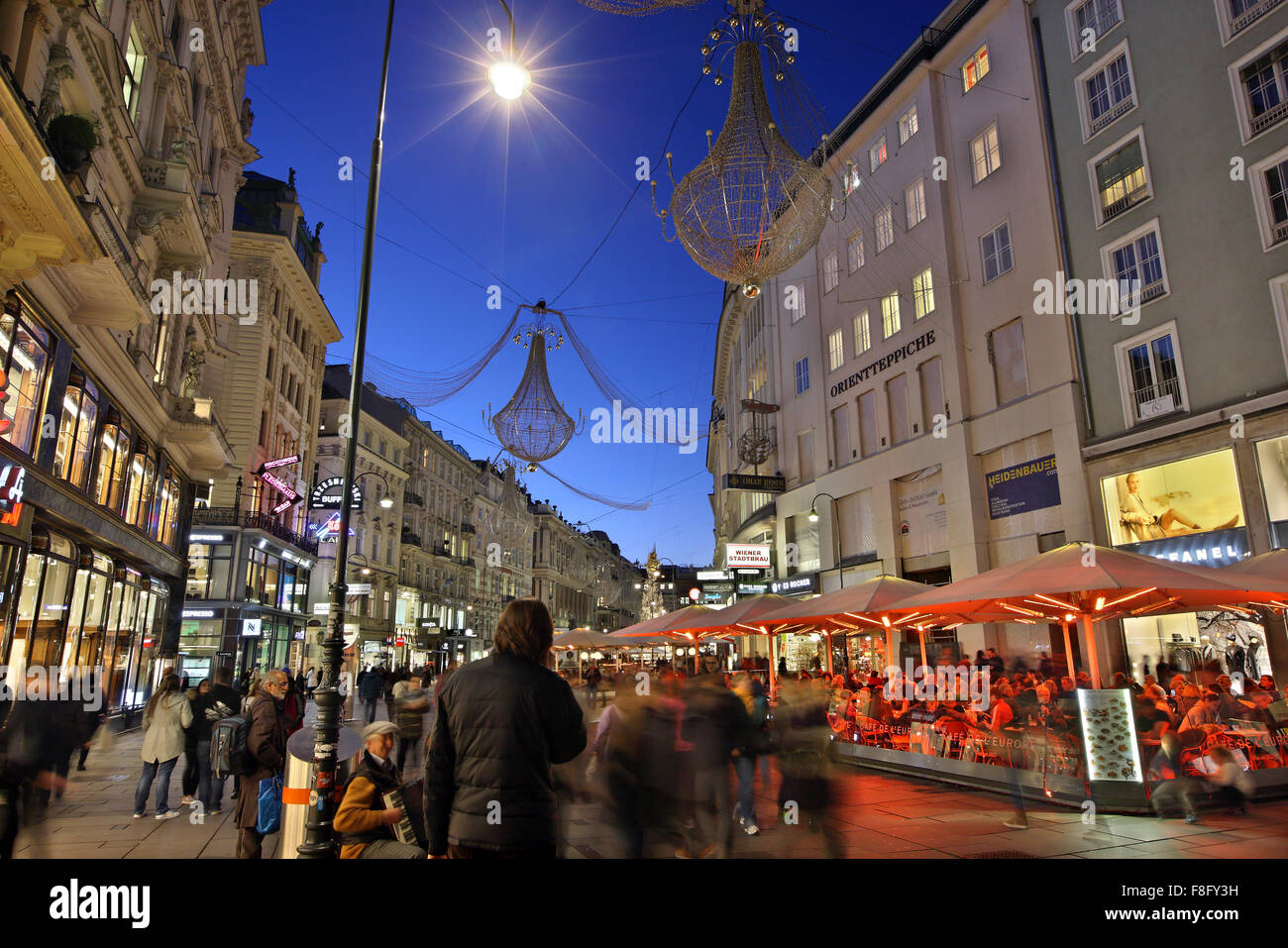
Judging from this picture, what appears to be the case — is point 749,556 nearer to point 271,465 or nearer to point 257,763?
point 271,465

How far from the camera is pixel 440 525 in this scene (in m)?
65.3

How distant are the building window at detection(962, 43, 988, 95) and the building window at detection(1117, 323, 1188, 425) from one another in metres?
11.0

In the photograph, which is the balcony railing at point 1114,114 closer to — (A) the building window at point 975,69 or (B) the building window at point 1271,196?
(B) the building window at point 1271,196

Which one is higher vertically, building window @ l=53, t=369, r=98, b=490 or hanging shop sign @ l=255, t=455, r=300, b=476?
hanging shop sign @ l=255, t=455, r=300, b=476

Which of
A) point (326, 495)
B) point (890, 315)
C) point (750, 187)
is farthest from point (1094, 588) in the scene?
point (326, 495)

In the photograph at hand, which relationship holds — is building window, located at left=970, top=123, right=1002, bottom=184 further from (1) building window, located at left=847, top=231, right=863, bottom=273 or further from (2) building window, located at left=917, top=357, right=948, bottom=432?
(2) building window, located at left=917, top=357, right=948, bottom=432

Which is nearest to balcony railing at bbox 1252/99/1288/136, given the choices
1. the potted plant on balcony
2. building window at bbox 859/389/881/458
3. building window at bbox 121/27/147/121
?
building window at bbox 859/389/881/458

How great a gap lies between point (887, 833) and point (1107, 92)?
20.1 m

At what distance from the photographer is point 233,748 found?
7.14 m

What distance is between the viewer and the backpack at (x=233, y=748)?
7.02 meters

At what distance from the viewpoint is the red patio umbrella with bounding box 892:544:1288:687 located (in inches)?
384
